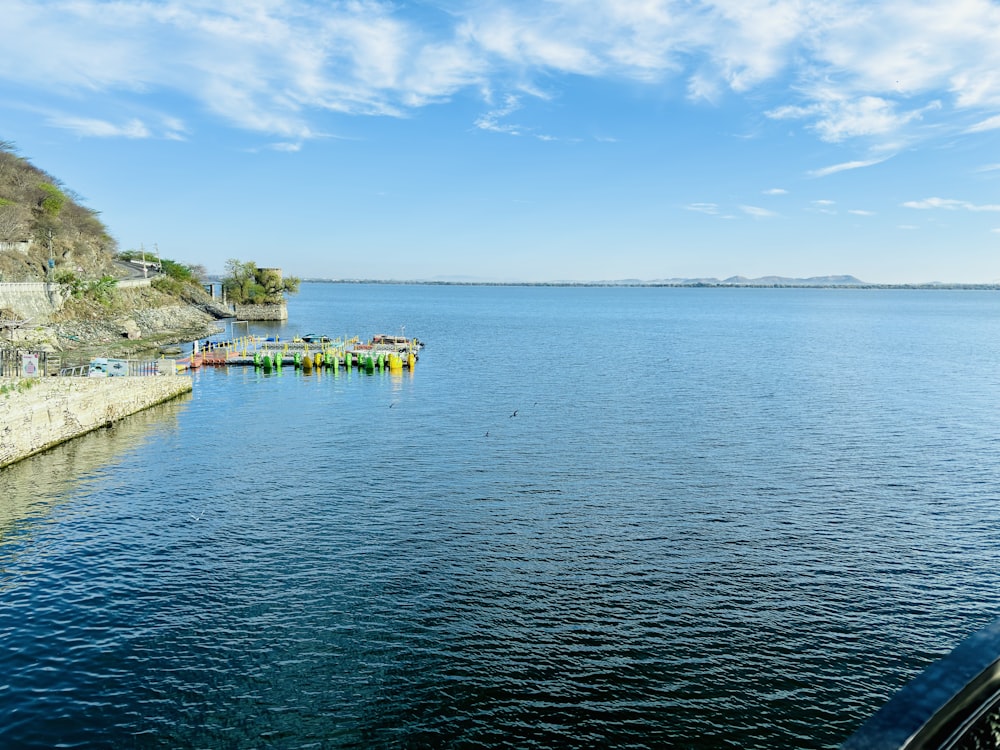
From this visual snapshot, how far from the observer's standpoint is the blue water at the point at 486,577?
18375 mm

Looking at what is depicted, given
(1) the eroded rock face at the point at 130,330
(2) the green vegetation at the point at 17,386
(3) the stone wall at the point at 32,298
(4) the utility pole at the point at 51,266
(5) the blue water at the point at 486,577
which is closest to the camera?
(5) the blue water at the point at 486,577

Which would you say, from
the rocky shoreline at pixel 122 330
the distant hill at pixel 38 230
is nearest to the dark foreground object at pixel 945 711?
the rocky shoreline at pixel 122 330

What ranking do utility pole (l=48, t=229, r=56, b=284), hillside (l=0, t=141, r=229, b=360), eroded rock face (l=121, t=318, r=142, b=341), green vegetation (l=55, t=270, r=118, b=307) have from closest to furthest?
1. hillside (l=0, t=141, r=229, b=360)
2. green vegetation (l=55, t=270, r=118, b=307)
3. utility pole (l=48, t=229, r=56, b=284)
4. eroded rock face (l=121, t=318, r=142, b=341)

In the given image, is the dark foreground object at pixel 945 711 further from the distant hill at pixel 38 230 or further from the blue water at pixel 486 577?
the distant hill at pixel 38 230

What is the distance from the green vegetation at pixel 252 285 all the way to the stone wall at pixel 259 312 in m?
2.14

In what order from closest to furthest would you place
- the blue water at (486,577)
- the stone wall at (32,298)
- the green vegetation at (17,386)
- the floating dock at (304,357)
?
1. the blue water at (486,577)
2. the green vegetation at (17,386)
3. the stone wall at (32,298)
4. the floating dock at (304,357)

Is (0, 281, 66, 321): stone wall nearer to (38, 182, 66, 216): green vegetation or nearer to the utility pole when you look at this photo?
the utility pole

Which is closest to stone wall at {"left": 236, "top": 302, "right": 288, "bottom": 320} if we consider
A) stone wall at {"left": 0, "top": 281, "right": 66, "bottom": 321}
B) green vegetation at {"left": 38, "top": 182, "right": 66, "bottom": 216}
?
green vegetation at {"left": 38, "top": 182, "right": 66, "bottom": 216}

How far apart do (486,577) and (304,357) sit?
5900 cm

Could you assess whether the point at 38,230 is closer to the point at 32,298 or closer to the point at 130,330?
the point at 130,330

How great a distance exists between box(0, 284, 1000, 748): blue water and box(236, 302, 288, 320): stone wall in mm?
110794

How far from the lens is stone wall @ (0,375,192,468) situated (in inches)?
1517

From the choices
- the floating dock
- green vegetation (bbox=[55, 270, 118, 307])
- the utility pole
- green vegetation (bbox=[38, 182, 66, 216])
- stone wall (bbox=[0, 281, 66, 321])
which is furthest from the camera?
green vegetation (bbox=[38, 182, 66, 216])

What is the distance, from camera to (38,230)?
342 ft
